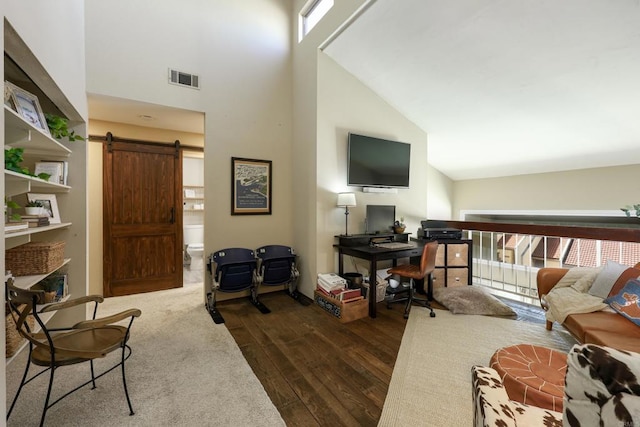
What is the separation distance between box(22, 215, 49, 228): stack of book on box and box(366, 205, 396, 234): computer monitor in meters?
3.17

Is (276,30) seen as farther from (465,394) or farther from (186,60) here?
(465,394)

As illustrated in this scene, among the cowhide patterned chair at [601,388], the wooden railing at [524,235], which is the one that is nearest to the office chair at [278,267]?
the wooden railing at [524,235]

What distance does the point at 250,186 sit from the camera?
3.79 m

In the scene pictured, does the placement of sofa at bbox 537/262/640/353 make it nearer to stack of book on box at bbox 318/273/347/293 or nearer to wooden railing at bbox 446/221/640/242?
wooden railing at bbox 446/221/640/242

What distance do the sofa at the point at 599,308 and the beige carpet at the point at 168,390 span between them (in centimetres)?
219

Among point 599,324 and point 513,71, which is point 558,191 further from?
point 599,324

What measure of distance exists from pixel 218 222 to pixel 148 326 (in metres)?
1.37

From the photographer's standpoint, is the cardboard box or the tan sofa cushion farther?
the cardboard box

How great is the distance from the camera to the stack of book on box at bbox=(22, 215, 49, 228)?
199cm

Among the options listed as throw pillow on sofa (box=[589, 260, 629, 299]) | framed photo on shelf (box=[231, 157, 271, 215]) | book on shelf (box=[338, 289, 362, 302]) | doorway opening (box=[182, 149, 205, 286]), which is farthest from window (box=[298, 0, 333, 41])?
throw pillow on sofa (box=[589, 260, 629, 299])

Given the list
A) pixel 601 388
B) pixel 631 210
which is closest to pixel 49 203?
pixel 601 388

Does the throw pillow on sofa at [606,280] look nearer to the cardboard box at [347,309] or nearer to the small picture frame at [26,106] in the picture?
the cardboard box at [347,309]

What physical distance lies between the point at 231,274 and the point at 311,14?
12.3 ft

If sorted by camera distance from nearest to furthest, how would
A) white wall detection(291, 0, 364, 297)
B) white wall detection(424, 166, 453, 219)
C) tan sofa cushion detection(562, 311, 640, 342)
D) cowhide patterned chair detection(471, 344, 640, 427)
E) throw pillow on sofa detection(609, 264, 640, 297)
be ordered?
cowhide patterned chair detection(471, 344, 640, 427) < tan sofa cushion detection(562, 311, 640, 342) < throw pillow on sofa detection(609, 264, 640, 297) < white wall detection(291, 0, 364, 297) < white wall detection(424, 166, 453, 219)
